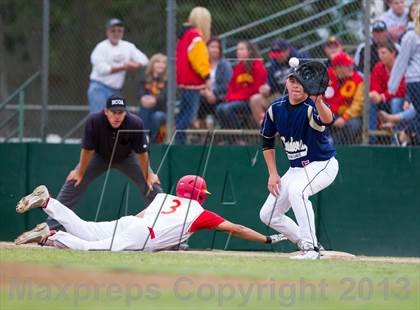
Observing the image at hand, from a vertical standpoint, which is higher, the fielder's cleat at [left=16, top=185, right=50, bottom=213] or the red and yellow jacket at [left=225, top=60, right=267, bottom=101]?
the red and yellow jacket at [left=225, top=60, right=267, bottom=101]

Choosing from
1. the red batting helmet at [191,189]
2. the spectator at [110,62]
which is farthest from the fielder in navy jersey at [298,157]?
the spectator at [110,62]

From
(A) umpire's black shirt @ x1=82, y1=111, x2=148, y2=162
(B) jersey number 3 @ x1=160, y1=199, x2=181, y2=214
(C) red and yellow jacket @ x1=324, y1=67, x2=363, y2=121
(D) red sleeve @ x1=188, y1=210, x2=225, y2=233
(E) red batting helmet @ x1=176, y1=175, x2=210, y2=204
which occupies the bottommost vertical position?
(D) red sleeve @ x1=188, y1=210, x2=225, y2=233

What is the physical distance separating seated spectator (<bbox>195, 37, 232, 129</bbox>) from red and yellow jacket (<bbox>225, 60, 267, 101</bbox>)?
147 millimetres

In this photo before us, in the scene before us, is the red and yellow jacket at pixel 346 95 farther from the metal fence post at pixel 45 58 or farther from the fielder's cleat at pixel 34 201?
the fielder's cleat at pixel 34 201

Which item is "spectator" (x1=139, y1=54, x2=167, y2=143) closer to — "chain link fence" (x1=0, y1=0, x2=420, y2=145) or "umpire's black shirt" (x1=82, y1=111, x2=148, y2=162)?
"chain link fence" (x1=0, y1=0, x2=420, y2=145)

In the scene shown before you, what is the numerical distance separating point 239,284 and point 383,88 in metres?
6.70

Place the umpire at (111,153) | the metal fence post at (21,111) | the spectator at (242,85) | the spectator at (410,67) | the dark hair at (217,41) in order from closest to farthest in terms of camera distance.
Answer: the umpire at (111,153), the spectator at (410,67), the spectator at (242,85), the dark hair at (217,41), the metal fence post at (21,111)

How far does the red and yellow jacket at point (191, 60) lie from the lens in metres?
15.4

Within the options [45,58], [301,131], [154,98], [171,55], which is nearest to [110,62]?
[154,98]

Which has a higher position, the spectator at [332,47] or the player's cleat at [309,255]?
the spectator at [332,47]

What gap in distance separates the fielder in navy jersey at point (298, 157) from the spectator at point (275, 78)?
3.27m

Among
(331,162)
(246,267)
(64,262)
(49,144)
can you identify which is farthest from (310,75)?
(49,144)

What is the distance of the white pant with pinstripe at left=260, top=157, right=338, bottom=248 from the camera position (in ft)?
37.1

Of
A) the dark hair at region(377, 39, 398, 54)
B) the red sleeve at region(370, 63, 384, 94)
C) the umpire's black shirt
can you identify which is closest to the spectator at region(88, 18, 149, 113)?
the umpire's black shirt
